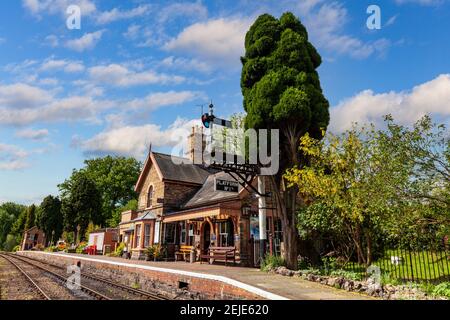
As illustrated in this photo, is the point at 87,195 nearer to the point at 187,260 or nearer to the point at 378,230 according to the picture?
the point at 187,260

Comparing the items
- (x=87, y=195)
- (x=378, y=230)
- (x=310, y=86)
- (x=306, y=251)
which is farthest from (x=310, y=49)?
(x=87, y=195)

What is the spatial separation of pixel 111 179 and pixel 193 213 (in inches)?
1463

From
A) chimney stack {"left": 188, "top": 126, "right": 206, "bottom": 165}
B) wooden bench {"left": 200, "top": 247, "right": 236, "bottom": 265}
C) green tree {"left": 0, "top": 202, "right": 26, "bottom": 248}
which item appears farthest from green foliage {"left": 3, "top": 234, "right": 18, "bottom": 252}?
wooden bench {"left": 200, "top": 247, "right": 236, "bottom": 265}

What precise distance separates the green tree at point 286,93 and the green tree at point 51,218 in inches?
2103

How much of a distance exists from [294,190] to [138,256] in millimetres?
14507

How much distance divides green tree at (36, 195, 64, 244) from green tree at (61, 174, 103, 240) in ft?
43.9

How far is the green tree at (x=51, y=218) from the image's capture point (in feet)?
181

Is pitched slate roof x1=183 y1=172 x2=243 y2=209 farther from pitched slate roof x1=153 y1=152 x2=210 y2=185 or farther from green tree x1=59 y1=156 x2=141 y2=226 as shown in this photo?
green tree x1=59 y1=156 x2=141 y2=226

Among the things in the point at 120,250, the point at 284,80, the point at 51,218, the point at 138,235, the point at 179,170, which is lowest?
the point at 120,250

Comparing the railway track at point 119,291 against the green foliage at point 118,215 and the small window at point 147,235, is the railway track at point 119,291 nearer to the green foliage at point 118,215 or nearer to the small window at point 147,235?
the small window at point 147,235

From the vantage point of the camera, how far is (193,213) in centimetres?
1866

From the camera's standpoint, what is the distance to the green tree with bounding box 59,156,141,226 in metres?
51.6

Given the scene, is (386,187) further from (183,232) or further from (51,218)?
(51,218)

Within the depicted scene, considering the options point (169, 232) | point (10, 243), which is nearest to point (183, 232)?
point (169, 232)
